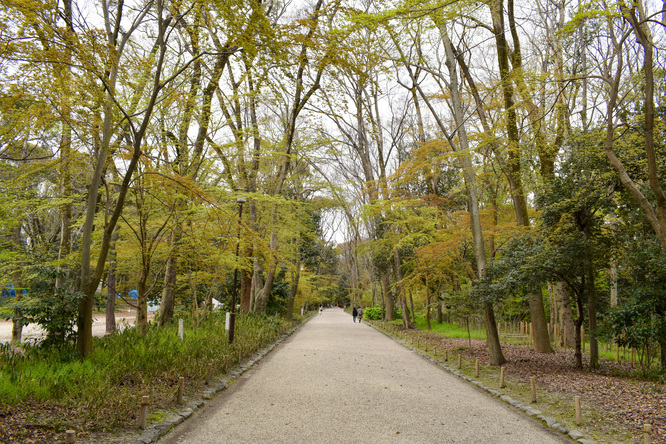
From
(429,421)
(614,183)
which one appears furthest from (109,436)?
(614,183)

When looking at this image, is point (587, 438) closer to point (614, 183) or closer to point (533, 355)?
point (614, 183)

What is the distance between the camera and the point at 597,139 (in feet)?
28.6

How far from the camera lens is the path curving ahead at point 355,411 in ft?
16.7

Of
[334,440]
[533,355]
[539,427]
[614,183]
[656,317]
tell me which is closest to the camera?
[334,440]

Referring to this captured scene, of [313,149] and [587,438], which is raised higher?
[313,149]

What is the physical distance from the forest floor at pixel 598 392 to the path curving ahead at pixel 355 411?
0.62 m

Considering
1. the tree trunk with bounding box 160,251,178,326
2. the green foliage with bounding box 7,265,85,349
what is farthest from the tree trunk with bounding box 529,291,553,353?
the green foliage with bounding box 7,265,85,349

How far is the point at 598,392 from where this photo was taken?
6.99 m

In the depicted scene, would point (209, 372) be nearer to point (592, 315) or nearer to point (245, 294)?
point (592, 315)

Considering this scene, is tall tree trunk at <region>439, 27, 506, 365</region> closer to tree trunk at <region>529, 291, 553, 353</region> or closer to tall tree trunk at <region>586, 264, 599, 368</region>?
tall tree trunk at <region>586, 264, 599, 368</region>

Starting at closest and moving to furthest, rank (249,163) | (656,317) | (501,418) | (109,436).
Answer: (109,436)
(501,418)
(656,317)
(249,163)

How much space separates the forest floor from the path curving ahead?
618mm

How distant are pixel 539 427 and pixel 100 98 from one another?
8.49 m

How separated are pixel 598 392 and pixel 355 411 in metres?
4.35
